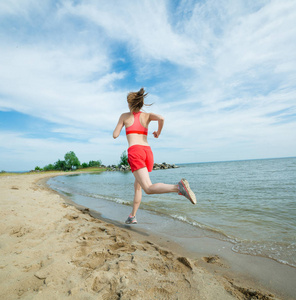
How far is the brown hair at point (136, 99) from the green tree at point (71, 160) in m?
88.3

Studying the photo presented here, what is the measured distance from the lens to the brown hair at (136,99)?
3.38 m

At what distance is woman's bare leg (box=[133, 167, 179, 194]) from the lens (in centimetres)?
280

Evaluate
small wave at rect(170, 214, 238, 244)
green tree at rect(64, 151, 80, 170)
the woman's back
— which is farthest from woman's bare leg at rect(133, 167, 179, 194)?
green tree at rect(64, 151, 80, 170)

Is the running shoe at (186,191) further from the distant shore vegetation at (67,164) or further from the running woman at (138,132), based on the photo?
the distant shore vegetation at (67,164)

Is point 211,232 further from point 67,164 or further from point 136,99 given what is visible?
point 67,164

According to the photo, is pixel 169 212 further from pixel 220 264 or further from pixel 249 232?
pixel 220 264

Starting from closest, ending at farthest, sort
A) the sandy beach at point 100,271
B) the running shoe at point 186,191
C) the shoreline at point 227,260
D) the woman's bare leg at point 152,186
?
the sandy beach at point 100,271
the shoreline at point 227,260
the running shoe at point 186,191
the woman's bare leg at point 152,186

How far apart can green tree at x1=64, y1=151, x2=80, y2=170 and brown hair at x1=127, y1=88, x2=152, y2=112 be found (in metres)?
88.3

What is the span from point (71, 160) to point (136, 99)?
3482 inches

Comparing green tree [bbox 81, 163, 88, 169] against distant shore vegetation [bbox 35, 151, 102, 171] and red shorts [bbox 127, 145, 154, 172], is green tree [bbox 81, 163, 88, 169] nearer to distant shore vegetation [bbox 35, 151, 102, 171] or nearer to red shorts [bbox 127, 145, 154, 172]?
distant shore vegetation [bbox 35, 151, 102, 171]

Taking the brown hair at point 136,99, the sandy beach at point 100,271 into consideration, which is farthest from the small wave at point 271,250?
the brown hair at point 136,99

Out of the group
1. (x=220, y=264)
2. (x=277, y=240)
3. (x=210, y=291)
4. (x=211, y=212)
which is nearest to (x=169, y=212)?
(x=211, y=212)

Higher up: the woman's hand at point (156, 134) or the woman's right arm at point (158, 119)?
A: the woman's right arm at point (158, 119)

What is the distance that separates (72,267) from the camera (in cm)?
195
